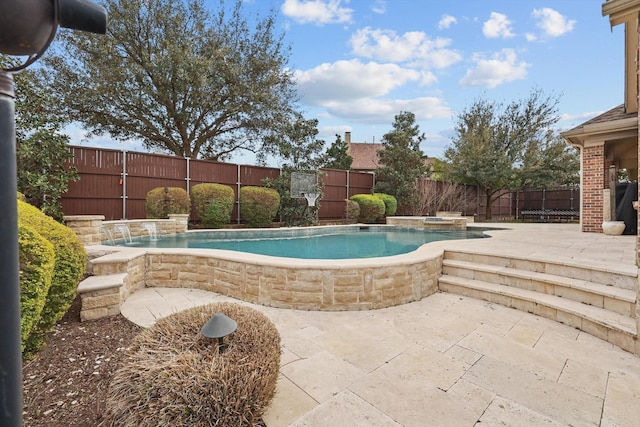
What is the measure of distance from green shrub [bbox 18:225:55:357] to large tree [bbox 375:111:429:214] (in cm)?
1285

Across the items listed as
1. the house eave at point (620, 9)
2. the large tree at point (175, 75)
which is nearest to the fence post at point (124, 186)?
the large tree at point (175, 75)

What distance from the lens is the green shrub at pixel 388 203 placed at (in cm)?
1330

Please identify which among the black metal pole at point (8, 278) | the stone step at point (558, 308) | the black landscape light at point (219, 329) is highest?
the black metal pole at point (8, 278)

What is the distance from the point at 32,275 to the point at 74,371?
737 millimetres

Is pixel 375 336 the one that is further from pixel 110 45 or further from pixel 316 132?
pixel 110 45

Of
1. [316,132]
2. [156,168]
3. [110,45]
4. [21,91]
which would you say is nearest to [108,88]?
[110,45]

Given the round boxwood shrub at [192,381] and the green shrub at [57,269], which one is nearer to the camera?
the round boxwood shrub at [192,381]

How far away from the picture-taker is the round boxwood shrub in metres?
1.32

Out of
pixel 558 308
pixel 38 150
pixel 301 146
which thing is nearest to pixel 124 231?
pixel 38 150

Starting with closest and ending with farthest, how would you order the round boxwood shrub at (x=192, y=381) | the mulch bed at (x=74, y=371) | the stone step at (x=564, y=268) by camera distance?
the round boxwood shrub at (x=192, y=381) < the mulch bed at (x=74, y=371) < the stone step at (x=564, y=268)

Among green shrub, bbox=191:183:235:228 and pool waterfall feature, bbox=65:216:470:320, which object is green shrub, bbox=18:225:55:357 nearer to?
pool waterfall feature, bbox=65:216:470:320

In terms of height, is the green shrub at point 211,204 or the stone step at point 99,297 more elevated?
the green shrub at point 211,204

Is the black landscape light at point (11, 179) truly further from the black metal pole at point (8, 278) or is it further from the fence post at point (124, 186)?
the fence post at point (124, 186)

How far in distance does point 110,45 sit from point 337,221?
1069 cm
